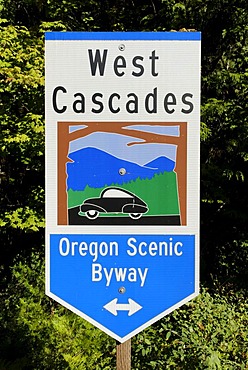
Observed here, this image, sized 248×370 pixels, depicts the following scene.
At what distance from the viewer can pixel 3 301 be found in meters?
6.45

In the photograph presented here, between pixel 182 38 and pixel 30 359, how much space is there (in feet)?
10.5

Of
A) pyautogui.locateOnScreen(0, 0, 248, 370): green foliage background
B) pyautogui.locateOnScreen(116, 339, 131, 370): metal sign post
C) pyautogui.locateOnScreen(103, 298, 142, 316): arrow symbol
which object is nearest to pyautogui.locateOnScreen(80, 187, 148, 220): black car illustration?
pyautogui.locateOnScreen(103, 298, 142, 316): arrow symbol

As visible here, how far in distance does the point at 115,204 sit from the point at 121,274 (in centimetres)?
32

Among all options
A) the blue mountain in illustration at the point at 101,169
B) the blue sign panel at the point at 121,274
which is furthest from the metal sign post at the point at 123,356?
the blue mountain in illustration at the point at 101,169

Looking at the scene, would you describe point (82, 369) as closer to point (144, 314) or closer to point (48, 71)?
point (144, 314)

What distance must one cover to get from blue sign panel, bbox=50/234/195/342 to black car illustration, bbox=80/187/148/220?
0.35 feet

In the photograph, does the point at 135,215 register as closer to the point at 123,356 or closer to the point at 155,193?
the point at 155,193

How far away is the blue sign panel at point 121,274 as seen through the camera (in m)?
2.46

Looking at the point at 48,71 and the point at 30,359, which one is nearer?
the point at 48,71

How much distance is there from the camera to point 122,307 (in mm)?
2473

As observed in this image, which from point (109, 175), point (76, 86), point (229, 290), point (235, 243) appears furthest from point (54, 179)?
point (235, 243)

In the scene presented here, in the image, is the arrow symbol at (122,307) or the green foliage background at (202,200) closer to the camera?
the arrow symbol at (122,307)

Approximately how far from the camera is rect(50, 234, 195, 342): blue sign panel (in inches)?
96.7

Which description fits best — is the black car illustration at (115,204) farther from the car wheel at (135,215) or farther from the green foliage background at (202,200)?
the green foliage background at (202,200)
